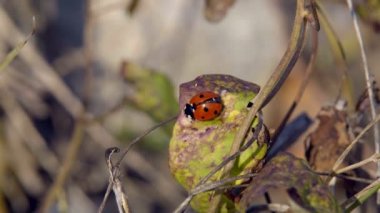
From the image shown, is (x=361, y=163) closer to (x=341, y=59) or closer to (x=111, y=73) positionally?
(x=341, y=59)

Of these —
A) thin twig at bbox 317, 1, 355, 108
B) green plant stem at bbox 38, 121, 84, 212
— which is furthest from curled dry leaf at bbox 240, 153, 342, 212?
green plant stem at bbox 38, 121, 84, 212

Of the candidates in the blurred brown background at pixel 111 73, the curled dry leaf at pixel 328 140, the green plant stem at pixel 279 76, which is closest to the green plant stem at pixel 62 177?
the blurred brown background at pixel 111 73

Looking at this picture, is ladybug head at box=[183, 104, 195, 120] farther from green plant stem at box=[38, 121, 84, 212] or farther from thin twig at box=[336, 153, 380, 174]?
green plant stem at box=[38, 121, 84, 212]

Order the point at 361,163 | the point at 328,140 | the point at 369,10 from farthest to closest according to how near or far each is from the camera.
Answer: the point at 369,10
the point at 328,140
the point at 361,163

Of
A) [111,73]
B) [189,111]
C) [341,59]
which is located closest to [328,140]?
[341,59]

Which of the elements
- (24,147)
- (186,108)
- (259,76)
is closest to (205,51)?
(259,76)
